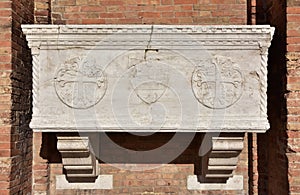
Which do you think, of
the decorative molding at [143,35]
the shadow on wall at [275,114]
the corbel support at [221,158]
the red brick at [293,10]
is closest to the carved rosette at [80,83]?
the decorative molding at [143,35]

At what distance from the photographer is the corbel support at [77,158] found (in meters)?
2.71

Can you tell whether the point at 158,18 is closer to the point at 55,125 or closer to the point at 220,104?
the point at 220,104

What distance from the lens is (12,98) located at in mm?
2631

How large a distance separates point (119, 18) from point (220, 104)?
132 centimetres

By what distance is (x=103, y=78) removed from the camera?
2561 millimetres

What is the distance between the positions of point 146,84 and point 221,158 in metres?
0.96

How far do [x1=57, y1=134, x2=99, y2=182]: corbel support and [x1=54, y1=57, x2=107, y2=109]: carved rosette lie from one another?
0.33 metres

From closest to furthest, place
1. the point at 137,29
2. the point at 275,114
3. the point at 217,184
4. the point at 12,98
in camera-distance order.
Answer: the point at 137,29 < the point at 12,98 < the point at 275,114 < the point at 217,184

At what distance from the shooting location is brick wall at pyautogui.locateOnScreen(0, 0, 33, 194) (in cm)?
258

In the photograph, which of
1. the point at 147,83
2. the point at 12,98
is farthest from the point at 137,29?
the point at 12,98

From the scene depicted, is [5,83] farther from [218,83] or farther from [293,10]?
[293,10]

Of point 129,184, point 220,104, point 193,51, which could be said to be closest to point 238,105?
point 220,104

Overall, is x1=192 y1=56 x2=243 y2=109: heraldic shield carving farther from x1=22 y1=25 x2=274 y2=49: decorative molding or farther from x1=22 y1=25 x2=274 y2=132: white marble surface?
x1=22 y1=25 x2=274 y2=49: decorative molding

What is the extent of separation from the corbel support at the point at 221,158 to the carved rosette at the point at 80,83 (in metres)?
1.04
